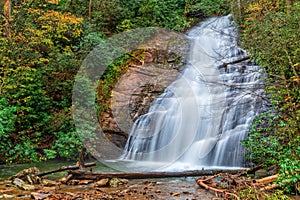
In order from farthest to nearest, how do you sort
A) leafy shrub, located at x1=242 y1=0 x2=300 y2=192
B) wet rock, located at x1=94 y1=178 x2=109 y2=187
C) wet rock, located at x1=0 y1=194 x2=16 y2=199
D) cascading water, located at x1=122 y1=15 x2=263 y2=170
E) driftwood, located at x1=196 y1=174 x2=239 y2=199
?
cascading water, located at x1=122 y1=15 x2=263 y2=170 → wet rock, located at x1=94 y1=178 x2=109 y2=187 → leafy shrub, located at x1=242 y1=0 x2=300 y2=192 → wet rock, located at x1=0 y1=194 x2=16 y2=199 → driftwood, located at x1=196 y1=174 x2=239 y2=199

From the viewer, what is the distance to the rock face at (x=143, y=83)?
35.9ft

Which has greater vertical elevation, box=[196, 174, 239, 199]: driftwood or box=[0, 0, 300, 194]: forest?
box=[0, 0, 300, 194]: forest

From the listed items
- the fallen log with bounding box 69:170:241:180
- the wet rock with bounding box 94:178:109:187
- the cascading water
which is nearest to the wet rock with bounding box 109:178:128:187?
the wet rock with bounding box 94:178:109:187

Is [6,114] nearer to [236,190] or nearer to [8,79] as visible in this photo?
[8,79]

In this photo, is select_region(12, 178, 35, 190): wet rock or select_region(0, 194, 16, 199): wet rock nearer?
select_region(0, 194, 16, 199): wet rock

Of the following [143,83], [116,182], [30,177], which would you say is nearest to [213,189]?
[116,182]

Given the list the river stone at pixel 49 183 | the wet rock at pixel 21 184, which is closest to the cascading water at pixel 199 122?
the river stone at pixel 49 183

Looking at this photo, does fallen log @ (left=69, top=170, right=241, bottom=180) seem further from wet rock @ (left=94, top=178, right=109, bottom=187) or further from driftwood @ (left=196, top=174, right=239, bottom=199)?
driftwood @ (left=196, top=174, right=239, bottom=199)

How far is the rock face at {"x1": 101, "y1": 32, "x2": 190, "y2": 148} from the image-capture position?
10945 millimetres

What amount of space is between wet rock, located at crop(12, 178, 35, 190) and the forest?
2652 millimetres

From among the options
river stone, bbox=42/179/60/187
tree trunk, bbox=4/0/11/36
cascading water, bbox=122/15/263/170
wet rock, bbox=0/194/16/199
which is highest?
tree trunk, bbox=4/0/11/36

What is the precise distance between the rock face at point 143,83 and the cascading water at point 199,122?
34 cm

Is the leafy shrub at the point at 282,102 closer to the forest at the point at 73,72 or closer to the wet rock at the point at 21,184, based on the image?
the forest at the point at 73,72

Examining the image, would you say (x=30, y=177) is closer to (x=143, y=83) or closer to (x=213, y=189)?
(x=213, y=189)
